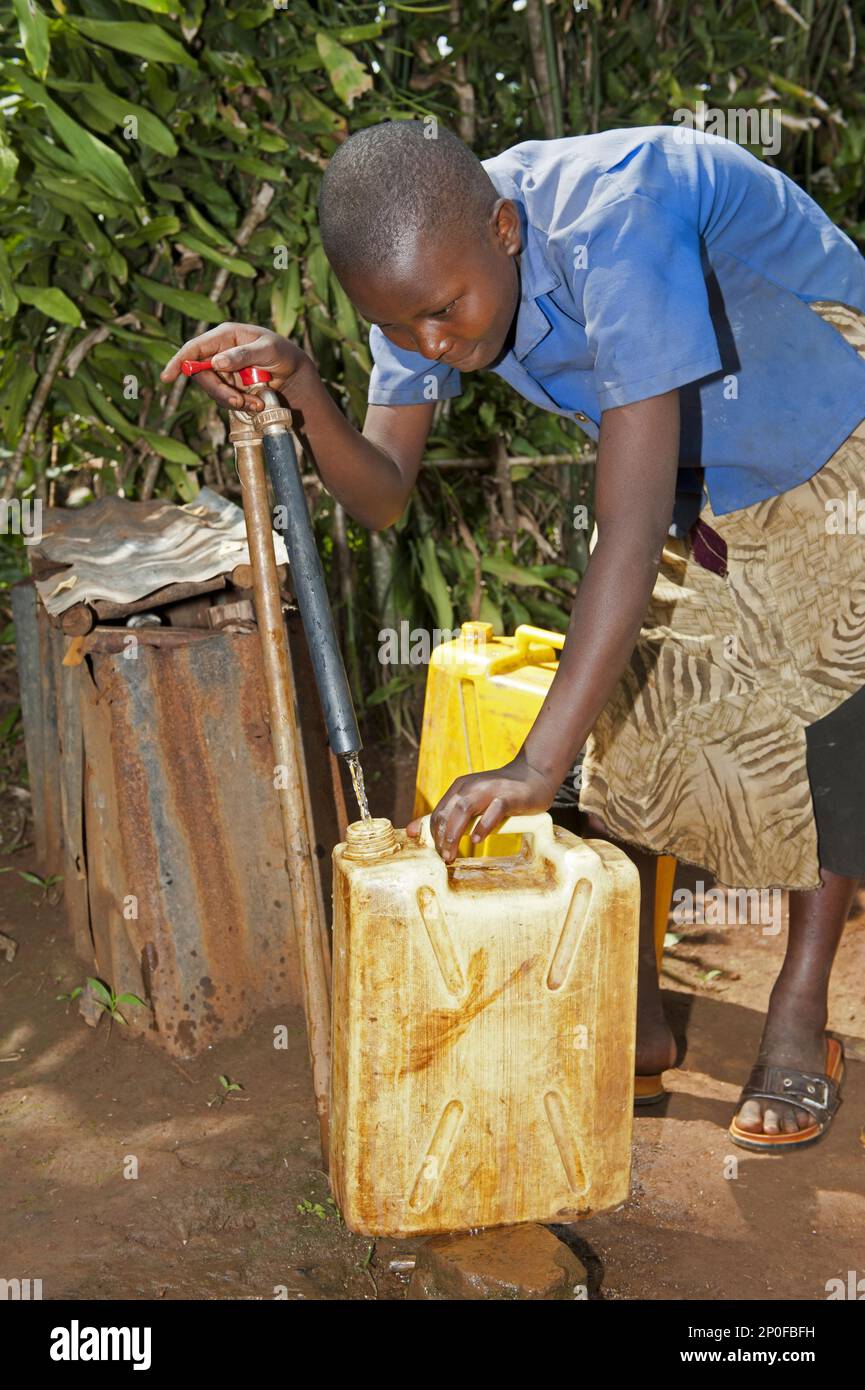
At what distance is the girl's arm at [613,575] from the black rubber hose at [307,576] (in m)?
0.29

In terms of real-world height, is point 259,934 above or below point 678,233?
below

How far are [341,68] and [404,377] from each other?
4.81ft

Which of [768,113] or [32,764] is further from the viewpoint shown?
[768,113]

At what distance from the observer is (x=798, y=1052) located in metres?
2.39

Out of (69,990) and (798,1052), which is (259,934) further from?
(798,1052)

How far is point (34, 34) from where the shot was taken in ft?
9.09

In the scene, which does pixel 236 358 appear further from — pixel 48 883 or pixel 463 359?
pixel 48 883

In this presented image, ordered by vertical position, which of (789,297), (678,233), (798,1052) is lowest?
(798,1052)

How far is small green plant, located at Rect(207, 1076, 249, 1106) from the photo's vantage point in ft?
8.10

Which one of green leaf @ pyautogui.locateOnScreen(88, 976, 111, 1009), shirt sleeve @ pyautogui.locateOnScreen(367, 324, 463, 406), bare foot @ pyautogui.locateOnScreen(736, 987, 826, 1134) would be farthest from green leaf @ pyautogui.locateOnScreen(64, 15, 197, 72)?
bare foot @ pyautogui.locateOnScreen(736, 987, 826, 1134)

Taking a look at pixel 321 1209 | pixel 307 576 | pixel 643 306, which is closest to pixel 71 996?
pixel 321 1209

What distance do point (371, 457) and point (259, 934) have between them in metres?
1.02

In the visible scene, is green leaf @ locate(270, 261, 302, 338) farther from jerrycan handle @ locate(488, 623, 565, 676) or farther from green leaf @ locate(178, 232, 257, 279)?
jerrycan handle @ locate(488, 623, 565, 676)
